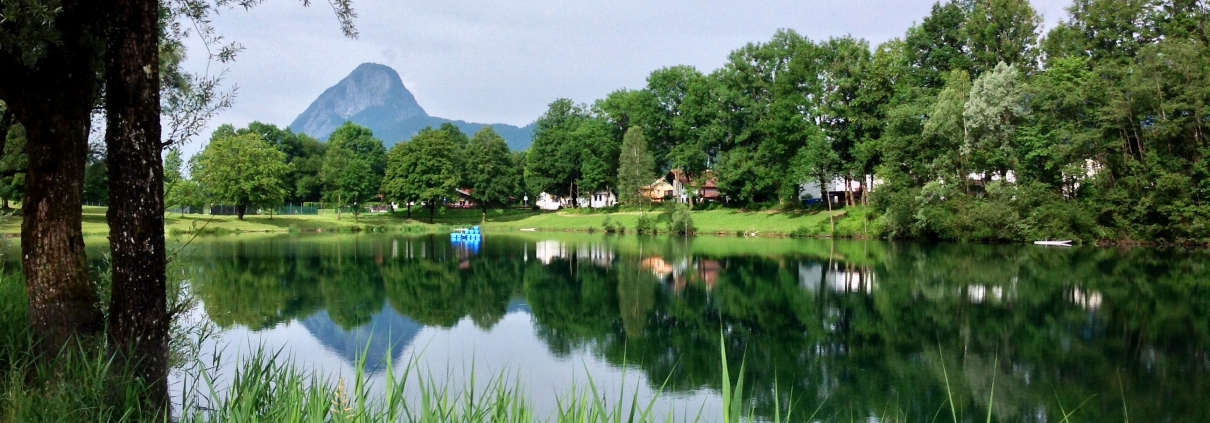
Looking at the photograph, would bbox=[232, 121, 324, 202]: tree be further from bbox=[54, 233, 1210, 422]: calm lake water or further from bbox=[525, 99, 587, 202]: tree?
bbox=[54, 233, 1210, 422]: calm lake water

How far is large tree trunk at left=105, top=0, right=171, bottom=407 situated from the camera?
4953 millimetres

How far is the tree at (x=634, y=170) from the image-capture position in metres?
55.8

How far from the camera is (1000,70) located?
40.5 m

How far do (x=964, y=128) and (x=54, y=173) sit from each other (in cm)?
4175

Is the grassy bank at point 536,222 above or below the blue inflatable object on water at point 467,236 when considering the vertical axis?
above

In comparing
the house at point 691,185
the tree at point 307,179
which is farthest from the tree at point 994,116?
the tree at point 307,179

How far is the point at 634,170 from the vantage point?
5553cm

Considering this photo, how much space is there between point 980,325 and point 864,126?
110 ft

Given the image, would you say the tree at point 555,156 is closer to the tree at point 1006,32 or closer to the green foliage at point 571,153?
the green foliage at point 571,153

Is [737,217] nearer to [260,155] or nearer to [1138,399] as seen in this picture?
[260,155]

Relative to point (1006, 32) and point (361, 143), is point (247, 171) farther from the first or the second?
point (1006, 32)

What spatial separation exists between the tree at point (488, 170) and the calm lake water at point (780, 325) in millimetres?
36306

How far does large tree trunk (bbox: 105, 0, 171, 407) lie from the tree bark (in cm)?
148

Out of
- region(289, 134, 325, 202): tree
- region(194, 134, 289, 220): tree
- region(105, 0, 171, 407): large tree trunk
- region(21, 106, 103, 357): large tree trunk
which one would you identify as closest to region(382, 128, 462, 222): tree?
region(289, 134, 325, 202): tree
